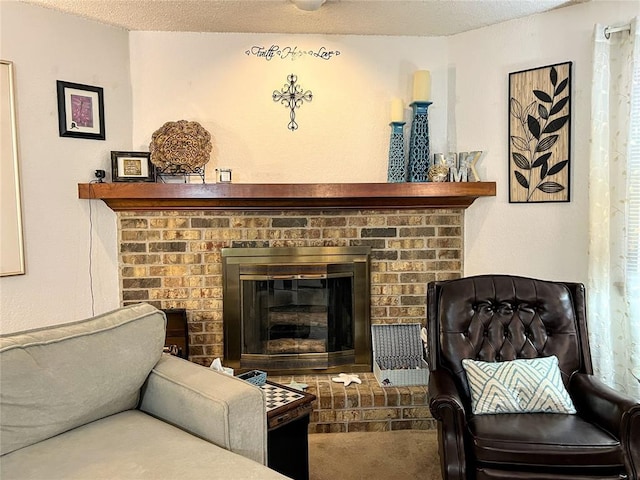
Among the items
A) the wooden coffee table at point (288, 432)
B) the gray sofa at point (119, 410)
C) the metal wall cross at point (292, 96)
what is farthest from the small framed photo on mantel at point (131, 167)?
the wooden coffee table at point (288, 432)

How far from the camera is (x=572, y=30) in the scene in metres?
2.57

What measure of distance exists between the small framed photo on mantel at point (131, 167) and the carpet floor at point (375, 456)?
69.6 inches

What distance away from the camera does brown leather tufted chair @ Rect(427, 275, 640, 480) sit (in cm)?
166

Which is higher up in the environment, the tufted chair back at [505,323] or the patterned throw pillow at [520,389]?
the tufted chair back at [505,323]

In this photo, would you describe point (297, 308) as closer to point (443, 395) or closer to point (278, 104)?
point (278, 104)

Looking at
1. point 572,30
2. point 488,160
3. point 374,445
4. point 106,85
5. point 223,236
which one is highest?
point 572,30

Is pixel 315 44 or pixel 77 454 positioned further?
pixel 315 44

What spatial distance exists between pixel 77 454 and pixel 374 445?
1562 mm

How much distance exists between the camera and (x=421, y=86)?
9.33 ft

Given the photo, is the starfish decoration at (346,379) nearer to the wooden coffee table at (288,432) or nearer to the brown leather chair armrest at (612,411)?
the wooden coffee table at (288,432)

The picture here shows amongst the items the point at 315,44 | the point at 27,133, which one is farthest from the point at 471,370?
the point at 27,133

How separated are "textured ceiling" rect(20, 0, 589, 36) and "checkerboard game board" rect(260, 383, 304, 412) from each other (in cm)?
191

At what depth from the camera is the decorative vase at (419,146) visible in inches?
114

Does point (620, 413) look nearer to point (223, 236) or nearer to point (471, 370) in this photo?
point (471, 370)
